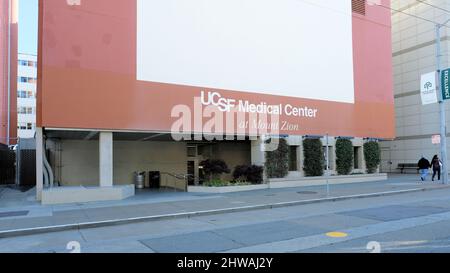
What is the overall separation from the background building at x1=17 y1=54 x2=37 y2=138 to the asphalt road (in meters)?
70.2

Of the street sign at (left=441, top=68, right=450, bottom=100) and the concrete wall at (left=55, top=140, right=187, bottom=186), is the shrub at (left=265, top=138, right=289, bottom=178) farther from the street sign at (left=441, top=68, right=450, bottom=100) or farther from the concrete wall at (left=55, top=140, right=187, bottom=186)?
the street sign at (left=441, top=68, right=450, bottom=100)

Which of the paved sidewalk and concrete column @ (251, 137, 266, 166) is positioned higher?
concrete column @ (251, 137, 266, 166)

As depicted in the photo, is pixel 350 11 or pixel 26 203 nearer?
pixel 26 203

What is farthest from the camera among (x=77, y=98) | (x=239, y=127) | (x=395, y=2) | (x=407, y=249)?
(x=395, y=2)

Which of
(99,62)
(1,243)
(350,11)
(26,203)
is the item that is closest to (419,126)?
(350,11)

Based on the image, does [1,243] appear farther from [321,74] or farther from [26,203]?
[321,74]

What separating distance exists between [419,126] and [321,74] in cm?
1544

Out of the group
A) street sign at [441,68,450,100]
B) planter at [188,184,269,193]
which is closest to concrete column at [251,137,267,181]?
planter at [188,184,269,193]

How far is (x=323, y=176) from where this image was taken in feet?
75.2

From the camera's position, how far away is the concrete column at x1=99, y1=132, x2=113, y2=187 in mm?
16281

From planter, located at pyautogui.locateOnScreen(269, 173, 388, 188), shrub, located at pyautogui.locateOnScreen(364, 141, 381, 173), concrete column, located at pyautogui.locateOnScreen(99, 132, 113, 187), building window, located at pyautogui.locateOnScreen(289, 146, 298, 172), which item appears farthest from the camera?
shrub, located at pyautogui.locateOnScreen(364, 141, 381, 173)

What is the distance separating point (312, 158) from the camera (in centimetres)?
2316

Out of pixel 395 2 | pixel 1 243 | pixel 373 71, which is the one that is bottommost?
pixel 1 243

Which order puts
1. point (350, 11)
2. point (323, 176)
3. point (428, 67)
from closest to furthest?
1. point (323, 176)
2. point (350, 11)
3. point (428, 67)
